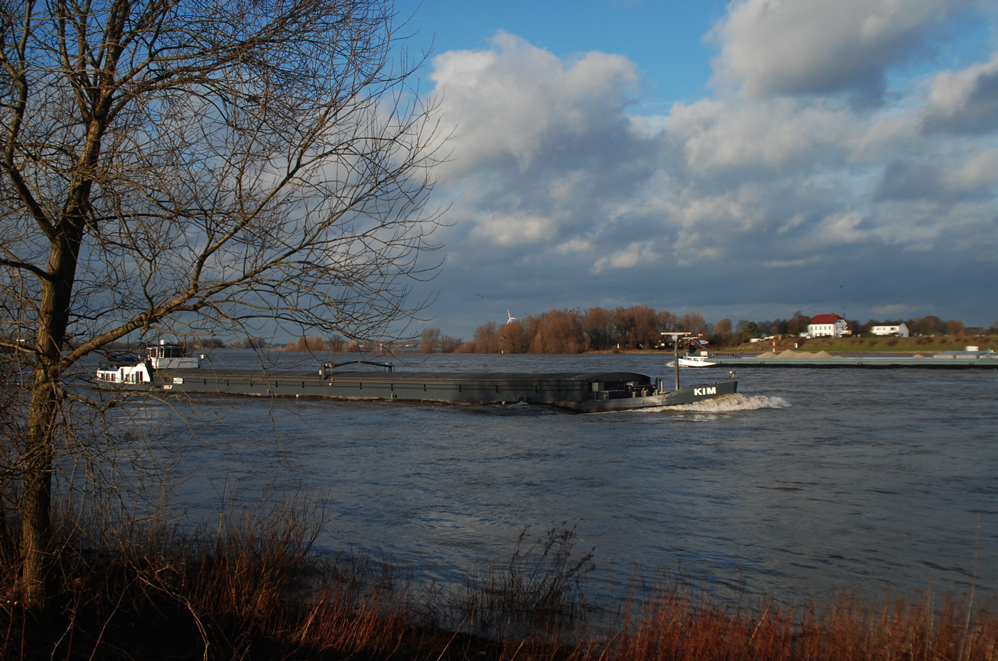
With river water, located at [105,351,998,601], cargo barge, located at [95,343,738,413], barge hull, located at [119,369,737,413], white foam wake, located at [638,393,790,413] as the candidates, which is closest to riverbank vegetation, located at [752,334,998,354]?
white foam wake, located at [638,393,790,413]

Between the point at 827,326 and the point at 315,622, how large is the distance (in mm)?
177493

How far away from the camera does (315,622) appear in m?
6.28

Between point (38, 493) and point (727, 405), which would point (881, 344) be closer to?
point (727, 405)

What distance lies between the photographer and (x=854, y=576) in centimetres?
1027

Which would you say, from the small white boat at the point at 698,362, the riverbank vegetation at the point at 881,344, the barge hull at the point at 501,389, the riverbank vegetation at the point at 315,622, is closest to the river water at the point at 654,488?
the riverbank vegetation at the point at 315,622

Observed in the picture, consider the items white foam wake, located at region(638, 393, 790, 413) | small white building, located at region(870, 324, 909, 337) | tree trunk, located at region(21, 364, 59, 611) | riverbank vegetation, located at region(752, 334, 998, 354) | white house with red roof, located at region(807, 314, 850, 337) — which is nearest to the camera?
tree trunk, located at region(21, 364, 59, 611)

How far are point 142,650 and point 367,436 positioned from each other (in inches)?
871

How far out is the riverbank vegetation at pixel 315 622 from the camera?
5578 millimetres

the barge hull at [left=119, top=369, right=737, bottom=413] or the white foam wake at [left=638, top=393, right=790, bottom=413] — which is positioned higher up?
the barge hull at [left=119, top=369, right=737, bottom=413]

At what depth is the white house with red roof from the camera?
159m

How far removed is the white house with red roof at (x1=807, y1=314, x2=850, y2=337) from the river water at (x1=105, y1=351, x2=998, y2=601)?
137 m

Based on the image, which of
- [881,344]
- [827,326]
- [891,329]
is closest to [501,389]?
[881,344]

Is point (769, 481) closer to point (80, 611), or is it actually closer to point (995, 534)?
point (995, 534)

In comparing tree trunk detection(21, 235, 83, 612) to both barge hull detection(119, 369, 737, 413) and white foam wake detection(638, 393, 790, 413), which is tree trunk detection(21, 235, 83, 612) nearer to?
barge hull detection(119, 369, 737, 413)
